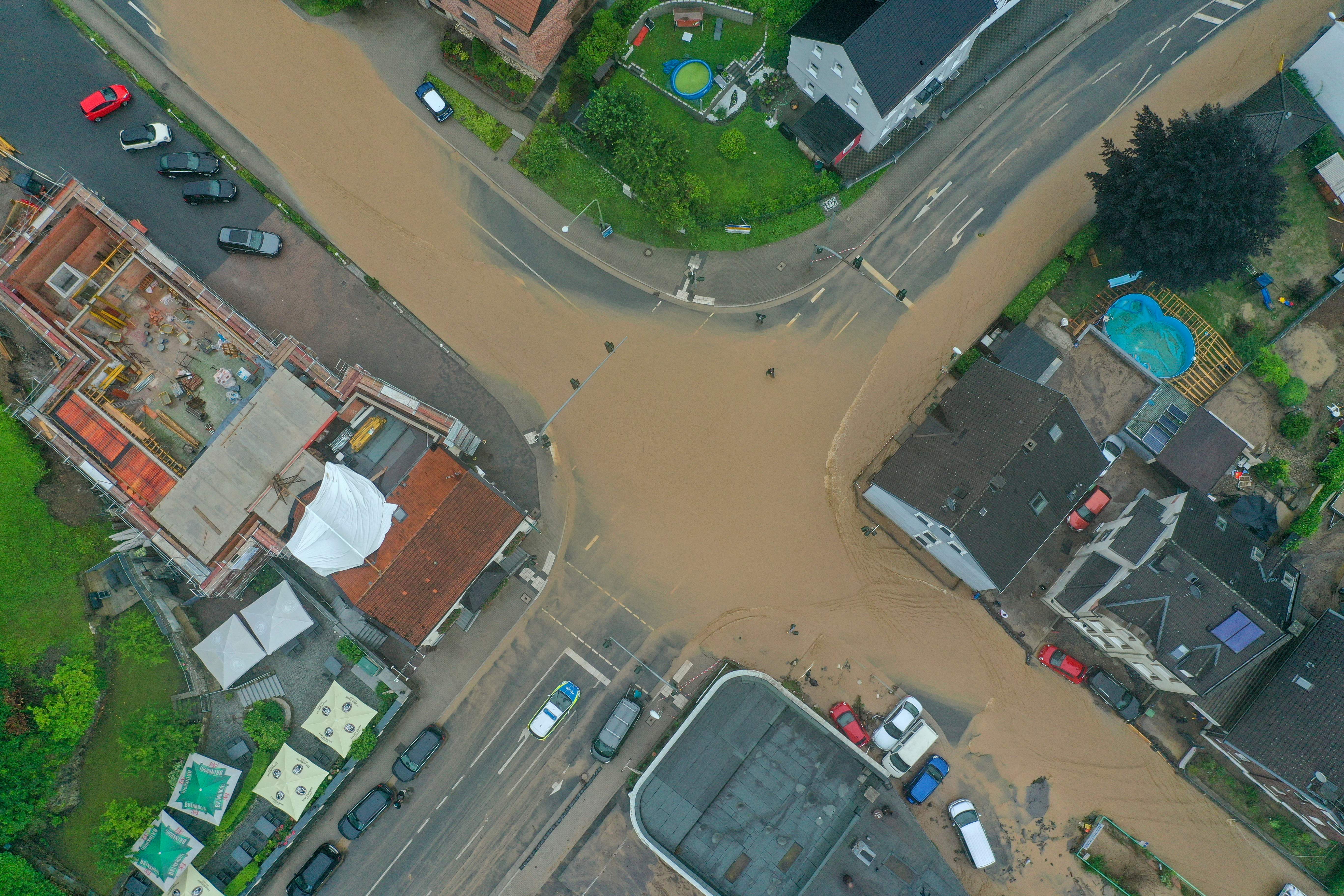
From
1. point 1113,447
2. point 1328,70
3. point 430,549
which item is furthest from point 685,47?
point 1328,70

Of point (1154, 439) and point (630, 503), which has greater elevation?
point (1154, 439)

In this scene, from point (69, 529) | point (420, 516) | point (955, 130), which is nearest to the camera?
point (420, 516)

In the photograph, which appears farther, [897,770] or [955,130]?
[955,130]

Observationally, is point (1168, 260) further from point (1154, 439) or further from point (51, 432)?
point (51, 432)

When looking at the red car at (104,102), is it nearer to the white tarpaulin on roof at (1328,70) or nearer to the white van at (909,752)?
the white van at (909,752)

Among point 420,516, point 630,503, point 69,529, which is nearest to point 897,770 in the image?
point 630,503

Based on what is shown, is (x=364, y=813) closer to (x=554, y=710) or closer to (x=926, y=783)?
(x=554, y=710)

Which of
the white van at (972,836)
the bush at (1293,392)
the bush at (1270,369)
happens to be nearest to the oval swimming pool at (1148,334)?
the bush at (1270,369)

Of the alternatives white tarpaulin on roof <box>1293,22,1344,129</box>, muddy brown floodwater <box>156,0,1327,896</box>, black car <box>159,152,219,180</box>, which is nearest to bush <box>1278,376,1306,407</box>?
muddy brown floodwater <box>156,0,1327,896</box>
